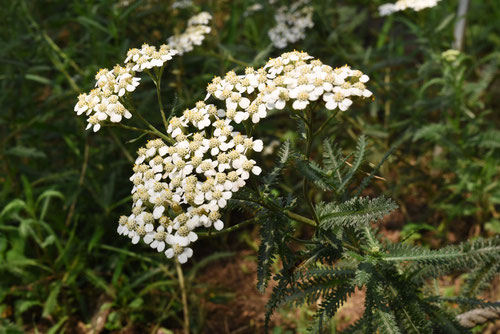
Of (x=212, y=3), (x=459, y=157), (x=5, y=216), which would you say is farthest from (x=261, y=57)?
(x=5, y=216)

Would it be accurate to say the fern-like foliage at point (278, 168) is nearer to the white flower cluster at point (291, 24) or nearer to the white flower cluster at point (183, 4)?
the white flower cluster at point (291, 24)

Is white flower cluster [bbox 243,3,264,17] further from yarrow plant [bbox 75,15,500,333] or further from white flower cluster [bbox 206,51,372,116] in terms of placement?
white flower cluster [bbox 206,51,372,116]

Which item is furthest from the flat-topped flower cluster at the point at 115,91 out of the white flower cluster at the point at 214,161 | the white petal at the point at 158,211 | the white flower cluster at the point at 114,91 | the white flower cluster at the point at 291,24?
the white flower cluster at the point at 291,24

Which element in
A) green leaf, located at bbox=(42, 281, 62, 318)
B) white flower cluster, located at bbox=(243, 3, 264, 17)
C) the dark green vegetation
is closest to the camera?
green leaf, located at bbox=(42, 281, 62, 318)

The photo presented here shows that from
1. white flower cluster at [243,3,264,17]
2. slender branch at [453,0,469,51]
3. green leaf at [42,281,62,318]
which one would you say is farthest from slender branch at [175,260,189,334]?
slender branch at [453,0,469,51]

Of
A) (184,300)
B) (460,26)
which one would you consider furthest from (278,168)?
(460,26)

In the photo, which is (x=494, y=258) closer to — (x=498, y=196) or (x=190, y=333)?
(x=498, y=196)

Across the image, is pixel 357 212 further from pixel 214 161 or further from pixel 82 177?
pixel 82 177
